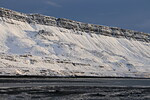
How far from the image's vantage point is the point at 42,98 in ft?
196

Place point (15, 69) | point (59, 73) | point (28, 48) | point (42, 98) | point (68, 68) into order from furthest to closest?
point (28, 48) < point (68, 68) < point (59, 73) < point (15, 69) < point (42, 98)

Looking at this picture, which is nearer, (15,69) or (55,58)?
(15,69)

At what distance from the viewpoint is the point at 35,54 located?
193 m

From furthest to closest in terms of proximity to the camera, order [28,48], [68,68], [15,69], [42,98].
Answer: [28,48] < [68,68] < [15,69] < [42,98]

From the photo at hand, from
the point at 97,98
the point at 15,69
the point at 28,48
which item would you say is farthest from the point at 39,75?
the point at 97,98

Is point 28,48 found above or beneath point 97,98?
above

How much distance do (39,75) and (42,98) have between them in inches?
3967

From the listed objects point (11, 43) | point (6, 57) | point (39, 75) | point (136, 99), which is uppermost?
point (11, 43)

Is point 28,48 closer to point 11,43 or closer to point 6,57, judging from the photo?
point 11,43

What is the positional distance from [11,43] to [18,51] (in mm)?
10962

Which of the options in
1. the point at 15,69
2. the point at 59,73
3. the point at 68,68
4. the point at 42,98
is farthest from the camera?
the point at 68,68

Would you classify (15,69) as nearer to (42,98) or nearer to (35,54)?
(35,54)

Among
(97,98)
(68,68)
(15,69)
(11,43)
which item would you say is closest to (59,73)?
(68,68)

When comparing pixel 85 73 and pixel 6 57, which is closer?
pixel 6 57
